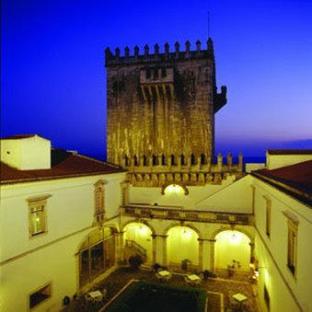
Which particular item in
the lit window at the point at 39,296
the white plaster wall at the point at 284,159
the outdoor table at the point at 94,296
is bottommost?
the outdoor table at the point at 94,296

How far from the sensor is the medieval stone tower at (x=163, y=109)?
30.5m

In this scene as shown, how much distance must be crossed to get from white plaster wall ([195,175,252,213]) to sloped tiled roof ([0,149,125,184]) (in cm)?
825

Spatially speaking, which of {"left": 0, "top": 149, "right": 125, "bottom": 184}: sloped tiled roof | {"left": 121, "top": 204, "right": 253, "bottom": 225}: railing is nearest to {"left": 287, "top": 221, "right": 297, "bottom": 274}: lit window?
{"left": 121, "top": 204, "right": 253, "bottom": 225}: railing

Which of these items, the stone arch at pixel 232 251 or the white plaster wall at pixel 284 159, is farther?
the stone arch at pixel 232 251

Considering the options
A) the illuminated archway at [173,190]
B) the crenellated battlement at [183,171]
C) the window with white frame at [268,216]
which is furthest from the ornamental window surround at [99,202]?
the window with white frame at [268,216]

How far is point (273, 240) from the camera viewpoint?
559 inches

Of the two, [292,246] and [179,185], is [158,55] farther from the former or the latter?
[292,246]

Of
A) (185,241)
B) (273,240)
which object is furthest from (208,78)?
(273,240)

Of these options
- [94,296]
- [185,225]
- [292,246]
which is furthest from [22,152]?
[292,246]

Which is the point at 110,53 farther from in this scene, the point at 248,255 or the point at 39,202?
the point at 248,255

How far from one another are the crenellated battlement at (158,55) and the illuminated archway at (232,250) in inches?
699

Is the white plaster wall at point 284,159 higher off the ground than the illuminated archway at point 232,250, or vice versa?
the white plaster wall at point 284,159

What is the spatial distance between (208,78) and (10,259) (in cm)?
2409

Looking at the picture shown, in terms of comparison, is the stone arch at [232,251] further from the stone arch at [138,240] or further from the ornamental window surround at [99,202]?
the ornamental window surround at [99,202]
